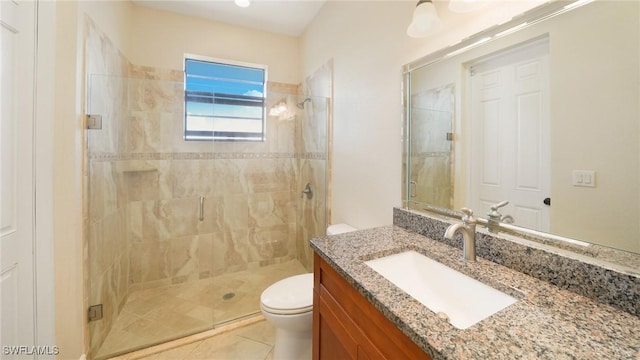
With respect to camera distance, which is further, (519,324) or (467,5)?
(467,5)

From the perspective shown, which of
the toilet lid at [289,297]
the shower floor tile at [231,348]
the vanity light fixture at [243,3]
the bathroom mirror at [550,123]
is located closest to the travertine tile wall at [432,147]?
the bathroom mirror at [550,123]

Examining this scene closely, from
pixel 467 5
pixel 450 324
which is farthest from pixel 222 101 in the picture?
pixel 450 324

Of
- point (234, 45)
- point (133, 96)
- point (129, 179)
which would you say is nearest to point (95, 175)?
point (129, 179)

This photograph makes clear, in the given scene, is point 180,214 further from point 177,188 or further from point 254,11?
point 254,11

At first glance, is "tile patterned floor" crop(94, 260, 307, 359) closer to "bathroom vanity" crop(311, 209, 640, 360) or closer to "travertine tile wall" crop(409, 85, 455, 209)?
"bathroom vanity" crop(311, 209, 640, 360)

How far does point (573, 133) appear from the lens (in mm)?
780

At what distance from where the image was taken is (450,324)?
0.58 meters

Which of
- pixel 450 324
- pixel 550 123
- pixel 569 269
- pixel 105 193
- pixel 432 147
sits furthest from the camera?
pixel 105 193

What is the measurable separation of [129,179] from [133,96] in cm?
71

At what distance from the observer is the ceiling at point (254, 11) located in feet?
7.48

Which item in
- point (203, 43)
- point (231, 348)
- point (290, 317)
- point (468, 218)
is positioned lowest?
point (231, 348)

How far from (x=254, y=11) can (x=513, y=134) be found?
2495 millimetres

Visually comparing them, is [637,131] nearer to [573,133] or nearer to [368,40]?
[573,133]

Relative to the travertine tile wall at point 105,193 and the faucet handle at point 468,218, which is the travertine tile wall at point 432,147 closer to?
the faucet handle at point 468,218
